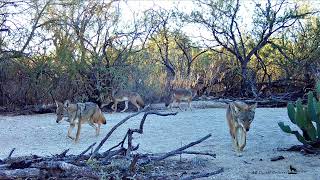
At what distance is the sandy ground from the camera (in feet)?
24.1

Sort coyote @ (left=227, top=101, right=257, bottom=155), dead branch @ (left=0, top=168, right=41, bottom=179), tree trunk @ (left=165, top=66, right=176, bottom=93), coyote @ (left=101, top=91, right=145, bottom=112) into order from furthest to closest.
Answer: tree trunk @ (left=165, top=66, right=176, bottom=93) → coyote @ (left=101, top=91, right=145, bottom=112) → coyote @ (left=227, top=101, right=257, bottom=155) → dead branch @ (left=0, top=168, right=41, bottom=179)

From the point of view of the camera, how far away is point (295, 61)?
20234 mm

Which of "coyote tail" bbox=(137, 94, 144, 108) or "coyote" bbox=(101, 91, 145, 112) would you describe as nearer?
"coyote" bbox=(101, 91, 145, 112)

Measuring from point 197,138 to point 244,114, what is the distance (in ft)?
5.39

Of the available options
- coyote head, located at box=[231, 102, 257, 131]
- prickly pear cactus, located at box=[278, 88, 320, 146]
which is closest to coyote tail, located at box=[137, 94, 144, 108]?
coyote head, located at box=[231, 102, 257, 131]

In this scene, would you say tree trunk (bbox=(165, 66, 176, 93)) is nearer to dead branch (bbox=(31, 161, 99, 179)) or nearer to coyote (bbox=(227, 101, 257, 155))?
coyote (bbox=(227, 101, 257, 155))

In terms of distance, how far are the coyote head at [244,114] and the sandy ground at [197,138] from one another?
45 cm

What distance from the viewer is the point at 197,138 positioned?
34.3 ft

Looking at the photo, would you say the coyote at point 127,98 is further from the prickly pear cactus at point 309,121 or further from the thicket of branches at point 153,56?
the prickly pear cactus at point 309,121

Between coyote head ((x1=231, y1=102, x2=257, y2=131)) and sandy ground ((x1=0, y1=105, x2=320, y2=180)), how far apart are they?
451 mm

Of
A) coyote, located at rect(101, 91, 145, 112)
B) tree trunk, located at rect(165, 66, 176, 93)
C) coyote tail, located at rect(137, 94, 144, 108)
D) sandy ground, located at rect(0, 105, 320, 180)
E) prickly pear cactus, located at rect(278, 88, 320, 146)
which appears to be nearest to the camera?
sandy ground, located at rect(0, 105, 320, 180)

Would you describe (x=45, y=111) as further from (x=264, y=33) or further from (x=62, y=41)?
(x=264, y=33)

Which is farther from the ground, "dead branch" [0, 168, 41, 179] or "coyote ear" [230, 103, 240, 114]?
"coyote ear" [230, 103, 240, 114]

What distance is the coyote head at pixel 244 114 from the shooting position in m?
9.02
